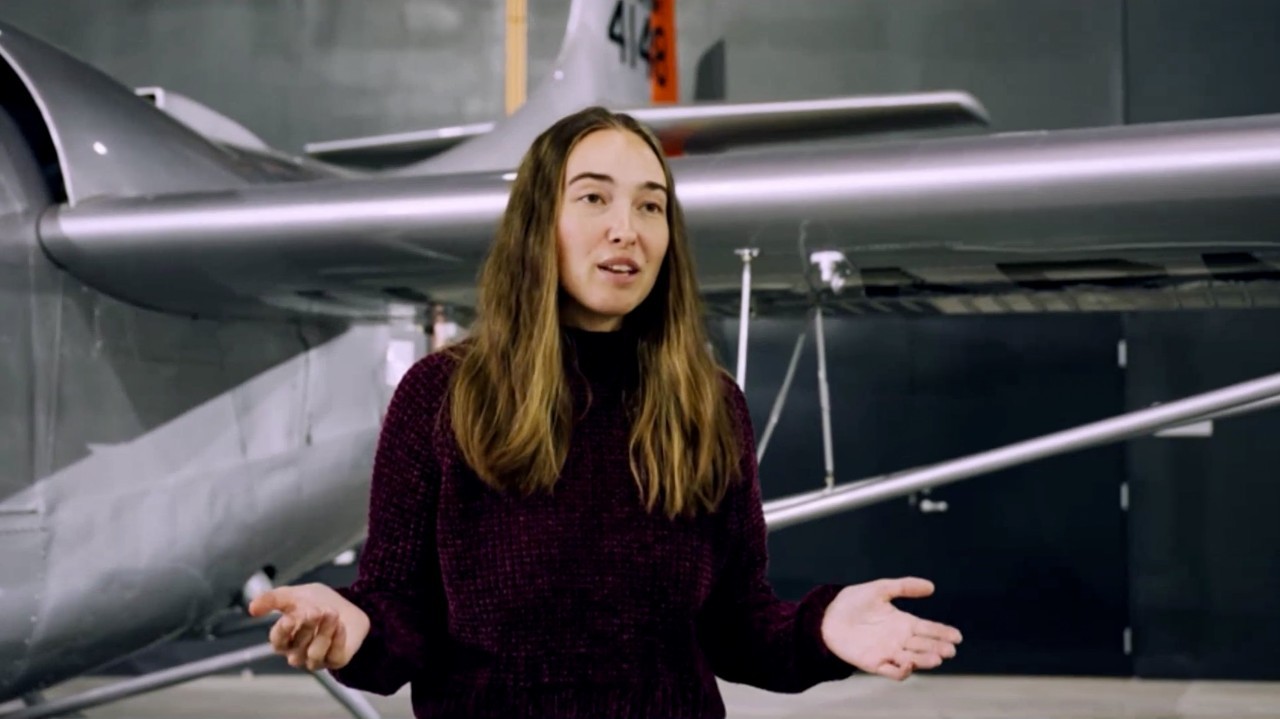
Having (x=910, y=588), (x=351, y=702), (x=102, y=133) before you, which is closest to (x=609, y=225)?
(x=910, y=588)

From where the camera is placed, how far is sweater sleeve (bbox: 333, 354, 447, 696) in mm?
1406

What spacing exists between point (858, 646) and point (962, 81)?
19.8 ft

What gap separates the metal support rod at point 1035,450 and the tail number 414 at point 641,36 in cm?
342

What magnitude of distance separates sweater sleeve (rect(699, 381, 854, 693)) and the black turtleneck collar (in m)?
0.14

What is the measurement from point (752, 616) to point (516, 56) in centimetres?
A: 626

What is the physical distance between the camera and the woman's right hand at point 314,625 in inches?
48.2

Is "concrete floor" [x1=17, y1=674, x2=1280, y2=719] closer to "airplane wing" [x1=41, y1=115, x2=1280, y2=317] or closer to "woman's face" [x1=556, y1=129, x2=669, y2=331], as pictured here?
"airplane wing" [x1=41, y1=115, x2=1280, y2=317]

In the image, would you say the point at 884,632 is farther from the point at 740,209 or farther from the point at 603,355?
the point at 740,209

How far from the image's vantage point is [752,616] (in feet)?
5.08

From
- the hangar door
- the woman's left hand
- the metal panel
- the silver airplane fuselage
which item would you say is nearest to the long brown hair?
the woman's left hand

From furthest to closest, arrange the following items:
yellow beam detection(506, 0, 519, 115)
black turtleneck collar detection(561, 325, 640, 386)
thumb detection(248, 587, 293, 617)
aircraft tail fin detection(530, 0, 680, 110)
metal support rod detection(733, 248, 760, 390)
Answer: yellow beam detection(506, 0, 519, 115) → aircraft tail fin detection(530, 0, 680, 110) → metal support rod detection(733, 248, 760, 390) → black turtleneck collar detection(561, 325, 640, 386) → thumb detection(248, 587, 293, 617)

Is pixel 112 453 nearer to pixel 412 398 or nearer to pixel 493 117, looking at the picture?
pixel 412 398

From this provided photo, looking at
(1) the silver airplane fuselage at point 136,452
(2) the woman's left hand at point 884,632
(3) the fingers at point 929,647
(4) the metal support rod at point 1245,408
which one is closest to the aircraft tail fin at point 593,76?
(1) the silver airplane fuselage at point 136,452

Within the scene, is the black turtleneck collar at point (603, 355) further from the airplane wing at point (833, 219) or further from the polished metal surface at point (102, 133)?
the polished metal surface at point (102, 133)
